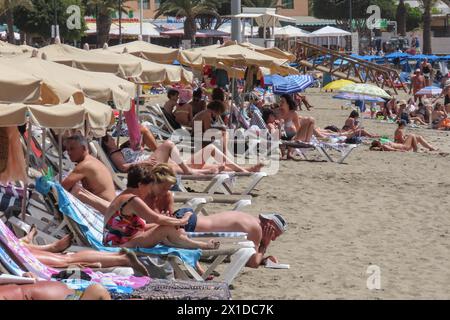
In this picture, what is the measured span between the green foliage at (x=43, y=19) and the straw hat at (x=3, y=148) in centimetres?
5326

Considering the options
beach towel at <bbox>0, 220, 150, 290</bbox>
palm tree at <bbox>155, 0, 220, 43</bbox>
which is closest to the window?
palm tree at <bbox>155, 0, 220, 43</bbox>

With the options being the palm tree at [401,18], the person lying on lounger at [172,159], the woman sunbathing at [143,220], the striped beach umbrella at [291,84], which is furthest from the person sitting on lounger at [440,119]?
the palm tree at [401,18]

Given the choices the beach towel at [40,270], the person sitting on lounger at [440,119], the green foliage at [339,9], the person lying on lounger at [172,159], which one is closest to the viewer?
the beach towel at [40,270]

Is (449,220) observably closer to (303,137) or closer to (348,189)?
(348,189)

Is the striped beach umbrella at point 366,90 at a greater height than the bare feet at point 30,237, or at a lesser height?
lesser

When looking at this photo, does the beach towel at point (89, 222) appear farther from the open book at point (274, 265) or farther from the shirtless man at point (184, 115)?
the shirtless man at point (184, 115)

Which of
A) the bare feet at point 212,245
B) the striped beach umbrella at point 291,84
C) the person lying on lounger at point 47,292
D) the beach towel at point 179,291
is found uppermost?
the person lying on lounger at point 47,292

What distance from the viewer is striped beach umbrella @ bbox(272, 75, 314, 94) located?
21953 millimetres

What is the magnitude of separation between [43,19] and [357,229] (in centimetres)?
5259

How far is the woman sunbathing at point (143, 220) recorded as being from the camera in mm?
7035

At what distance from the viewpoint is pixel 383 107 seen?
86.7 feet

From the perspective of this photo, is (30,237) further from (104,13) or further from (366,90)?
(104,13)
